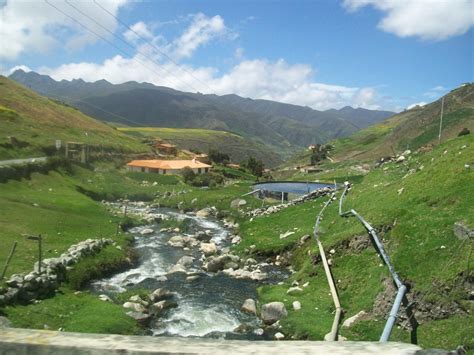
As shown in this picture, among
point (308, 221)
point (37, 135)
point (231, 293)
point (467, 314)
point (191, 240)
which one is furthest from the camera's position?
point (37, 135)

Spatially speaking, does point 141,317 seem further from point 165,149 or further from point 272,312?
point 165,149

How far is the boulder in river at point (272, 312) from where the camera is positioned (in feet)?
80.7

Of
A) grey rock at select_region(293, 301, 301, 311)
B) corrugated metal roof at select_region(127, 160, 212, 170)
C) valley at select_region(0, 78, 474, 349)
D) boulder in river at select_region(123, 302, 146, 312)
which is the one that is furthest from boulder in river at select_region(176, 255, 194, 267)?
corrugated metal roof at select_region(127, 160, 212, 170)

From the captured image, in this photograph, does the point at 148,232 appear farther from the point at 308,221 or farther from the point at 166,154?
the point at 166,154

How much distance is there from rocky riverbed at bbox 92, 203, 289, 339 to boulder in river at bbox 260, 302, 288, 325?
56 millimetres

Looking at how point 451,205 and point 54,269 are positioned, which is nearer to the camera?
point 451,205

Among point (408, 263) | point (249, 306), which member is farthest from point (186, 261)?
point (408, 263)

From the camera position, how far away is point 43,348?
6.11 m

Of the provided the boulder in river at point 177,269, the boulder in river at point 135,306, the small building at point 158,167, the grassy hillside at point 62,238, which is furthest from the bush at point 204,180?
the boulder in river at point 135,306

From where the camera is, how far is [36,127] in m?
121

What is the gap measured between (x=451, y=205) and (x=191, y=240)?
29922 millimetres

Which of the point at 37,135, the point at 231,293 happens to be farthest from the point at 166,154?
the point at 231,293

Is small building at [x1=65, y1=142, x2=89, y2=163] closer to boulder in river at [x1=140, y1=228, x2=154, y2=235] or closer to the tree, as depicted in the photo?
boulder in river at [x1=140, y1=228, x2=154, y2=235]

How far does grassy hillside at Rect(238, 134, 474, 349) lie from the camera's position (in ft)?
57.8
